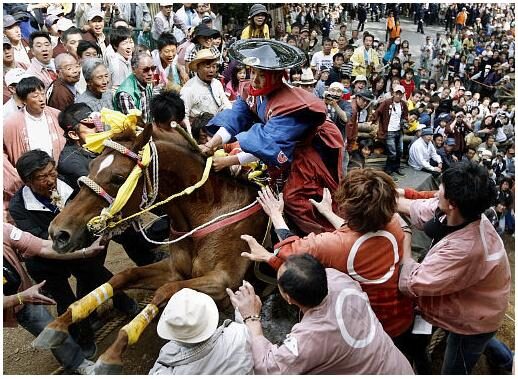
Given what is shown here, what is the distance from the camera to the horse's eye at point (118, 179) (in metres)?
3.62

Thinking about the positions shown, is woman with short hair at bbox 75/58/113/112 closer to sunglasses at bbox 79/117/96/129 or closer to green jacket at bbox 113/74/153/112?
green jacket at bbox 113/74/153/112

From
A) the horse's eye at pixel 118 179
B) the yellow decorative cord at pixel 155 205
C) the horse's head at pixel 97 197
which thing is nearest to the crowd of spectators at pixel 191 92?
the horse's head at pixel 97 197

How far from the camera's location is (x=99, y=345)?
4703 mm

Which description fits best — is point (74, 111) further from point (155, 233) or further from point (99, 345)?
point (99, 345)

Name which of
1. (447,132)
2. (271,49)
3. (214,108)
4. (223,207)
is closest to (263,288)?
(223,207)

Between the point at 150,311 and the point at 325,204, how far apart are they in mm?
1558

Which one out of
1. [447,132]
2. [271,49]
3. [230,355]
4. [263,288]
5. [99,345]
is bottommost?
[447,132]

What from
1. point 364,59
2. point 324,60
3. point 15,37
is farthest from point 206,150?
point 364,59

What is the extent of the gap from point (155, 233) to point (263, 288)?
56.6 inches

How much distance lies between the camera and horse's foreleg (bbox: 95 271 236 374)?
3420mm

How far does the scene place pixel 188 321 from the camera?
8.98 ft

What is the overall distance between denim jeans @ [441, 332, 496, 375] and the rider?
127cm

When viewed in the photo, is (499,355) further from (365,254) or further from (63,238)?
(63,238)

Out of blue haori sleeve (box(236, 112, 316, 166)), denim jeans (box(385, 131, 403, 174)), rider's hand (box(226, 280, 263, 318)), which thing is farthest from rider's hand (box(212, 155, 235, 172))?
denim jeans (box(385, 131, 403, 174))
